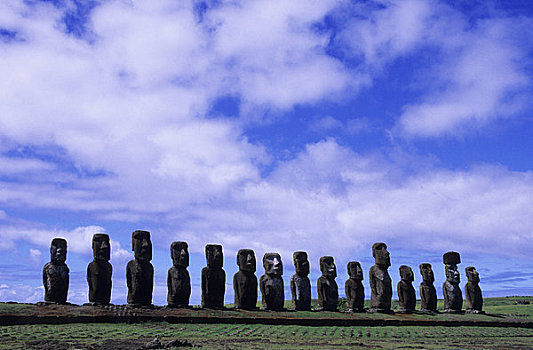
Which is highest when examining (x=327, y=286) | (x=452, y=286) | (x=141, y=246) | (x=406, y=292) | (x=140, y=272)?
(x=141, y=246)

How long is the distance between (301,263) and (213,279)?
16.9ft

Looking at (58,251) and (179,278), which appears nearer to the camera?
(58,251)

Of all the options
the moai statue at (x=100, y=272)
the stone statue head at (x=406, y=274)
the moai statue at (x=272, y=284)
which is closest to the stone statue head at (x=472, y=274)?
the stone statue head at (x=406, y=274)

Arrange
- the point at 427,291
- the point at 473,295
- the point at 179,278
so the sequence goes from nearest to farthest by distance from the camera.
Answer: the point at 179,278
the point at 427,291
the point at 473,295

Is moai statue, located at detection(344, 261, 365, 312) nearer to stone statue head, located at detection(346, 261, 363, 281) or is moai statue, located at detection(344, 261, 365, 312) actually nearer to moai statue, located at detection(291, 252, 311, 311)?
stone statue head, located at detection(346, 261, 363, 281)

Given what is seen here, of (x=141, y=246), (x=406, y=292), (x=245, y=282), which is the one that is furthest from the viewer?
(x=406, y=292)

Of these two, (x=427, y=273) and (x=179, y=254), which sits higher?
(x=179, y=254)

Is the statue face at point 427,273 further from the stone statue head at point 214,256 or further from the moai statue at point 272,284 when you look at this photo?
the stone statue head at point 214,256

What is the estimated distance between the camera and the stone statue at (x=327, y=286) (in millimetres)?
27864

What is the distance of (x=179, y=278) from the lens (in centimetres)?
2423

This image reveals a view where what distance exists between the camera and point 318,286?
93.1ft

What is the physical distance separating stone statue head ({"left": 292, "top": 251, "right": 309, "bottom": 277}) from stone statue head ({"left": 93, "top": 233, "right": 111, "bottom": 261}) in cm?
940

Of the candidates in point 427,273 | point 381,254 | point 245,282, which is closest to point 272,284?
point 245,282

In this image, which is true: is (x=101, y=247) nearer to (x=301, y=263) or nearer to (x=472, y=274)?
(x=301, y=263)
